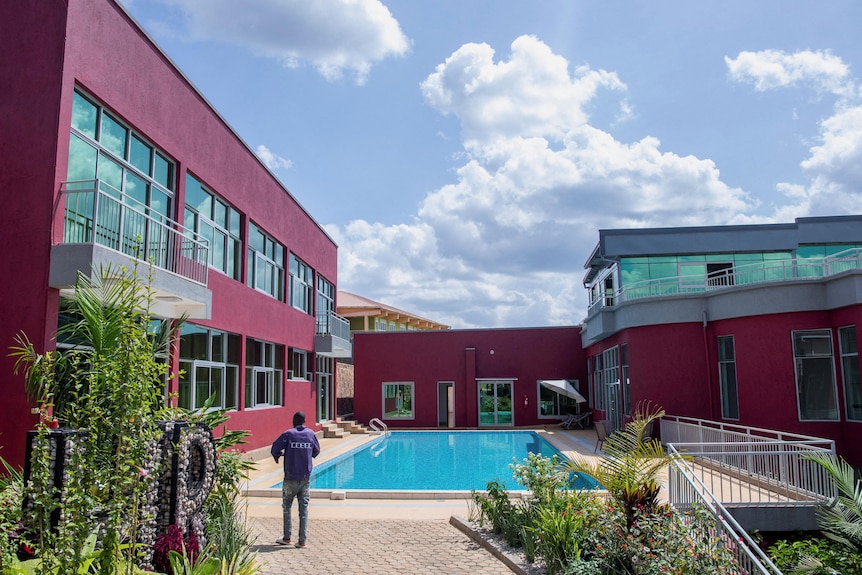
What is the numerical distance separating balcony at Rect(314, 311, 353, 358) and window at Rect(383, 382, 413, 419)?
381cm

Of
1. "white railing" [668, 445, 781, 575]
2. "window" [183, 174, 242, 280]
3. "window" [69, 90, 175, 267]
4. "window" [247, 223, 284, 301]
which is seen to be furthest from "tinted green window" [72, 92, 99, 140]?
"white railing" [668, 445, 781, 575]

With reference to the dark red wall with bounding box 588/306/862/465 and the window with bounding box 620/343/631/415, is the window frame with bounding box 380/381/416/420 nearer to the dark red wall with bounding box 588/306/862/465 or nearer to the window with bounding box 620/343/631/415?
the window with bounding box 620/343/631/415

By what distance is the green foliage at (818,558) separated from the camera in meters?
7.08

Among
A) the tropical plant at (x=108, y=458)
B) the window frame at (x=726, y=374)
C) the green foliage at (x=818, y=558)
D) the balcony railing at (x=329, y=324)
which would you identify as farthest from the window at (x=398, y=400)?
the tropical plant at (x=108, y=458)

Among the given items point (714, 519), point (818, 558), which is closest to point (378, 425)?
point (818, 558)

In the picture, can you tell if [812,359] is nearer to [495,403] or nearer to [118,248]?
[118,248]

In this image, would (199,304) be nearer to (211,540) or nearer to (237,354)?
(237,354)

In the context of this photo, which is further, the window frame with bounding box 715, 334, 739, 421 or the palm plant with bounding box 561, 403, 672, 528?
the window frame with bounding box 715, 334, 739, 421

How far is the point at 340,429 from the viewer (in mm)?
24875

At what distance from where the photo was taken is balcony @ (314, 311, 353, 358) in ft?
77.2

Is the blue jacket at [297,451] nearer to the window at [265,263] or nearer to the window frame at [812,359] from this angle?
the window at [265,263]

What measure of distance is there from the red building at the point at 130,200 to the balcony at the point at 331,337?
14.5ft

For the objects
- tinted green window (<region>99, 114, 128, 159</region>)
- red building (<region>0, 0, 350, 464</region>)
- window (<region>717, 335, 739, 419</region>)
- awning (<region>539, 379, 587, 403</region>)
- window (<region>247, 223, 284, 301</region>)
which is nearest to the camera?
red building (<region>0, 0, 350, 464</region>)

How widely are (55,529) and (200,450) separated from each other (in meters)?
2.07
